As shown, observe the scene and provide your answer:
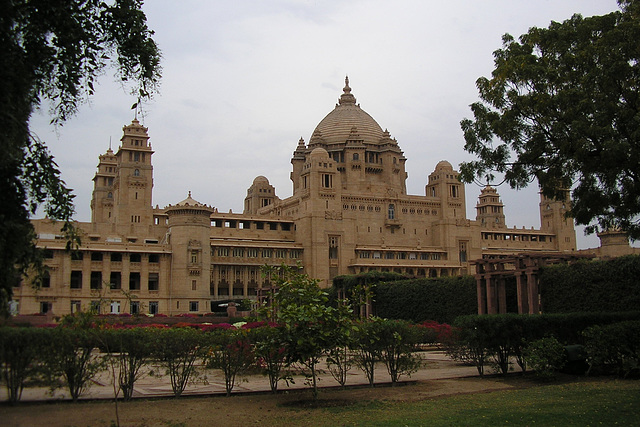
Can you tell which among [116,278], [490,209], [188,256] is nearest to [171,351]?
[188,256]

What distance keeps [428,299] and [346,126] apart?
5882 cm

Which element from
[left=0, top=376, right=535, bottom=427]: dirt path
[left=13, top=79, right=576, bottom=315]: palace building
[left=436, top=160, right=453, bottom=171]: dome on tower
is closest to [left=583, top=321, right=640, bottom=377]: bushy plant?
[left=0, top=376, right=535, bottom=427]: dirt path

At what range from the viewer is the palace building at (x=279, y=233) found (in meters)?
63.1

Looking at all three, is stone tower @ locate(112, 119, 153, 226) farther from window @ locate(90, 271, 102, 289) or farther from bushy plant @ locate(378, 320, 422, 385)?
bushy plant @ locate(378, 320, 422, 385)

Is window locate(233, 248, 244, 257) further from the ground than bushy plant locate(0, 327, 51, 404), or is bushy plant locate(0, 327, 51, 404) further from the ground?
window locate(233, 248, 244, 257)

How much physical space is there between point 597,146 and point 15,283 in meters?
16.0

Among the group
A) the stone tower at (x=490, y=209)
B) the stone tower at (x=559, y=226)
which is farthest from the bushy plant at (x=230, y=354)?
the stone tower at (x=490, y=209)

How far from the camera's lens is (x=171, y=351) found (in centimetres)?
1441

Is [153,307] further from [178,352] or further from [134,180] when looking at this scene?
[178,352]

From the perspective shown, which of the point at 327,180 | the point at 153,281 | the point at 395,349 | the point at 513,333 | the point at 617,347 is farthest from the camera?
the point at 327,180

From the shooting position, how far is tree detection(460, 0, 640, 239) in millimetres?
17906

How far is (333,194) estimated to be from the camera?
78938 mm

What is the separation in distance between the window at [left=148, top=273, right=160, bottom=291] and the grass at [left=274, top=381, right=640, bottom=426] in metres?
55.0

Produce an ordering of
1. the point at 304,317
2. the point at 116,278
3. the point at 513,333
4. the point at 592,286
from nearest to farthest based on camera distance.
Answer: the point at 304,317 < the point at 513,333 < the point at 592,286 < the point at 116,278
